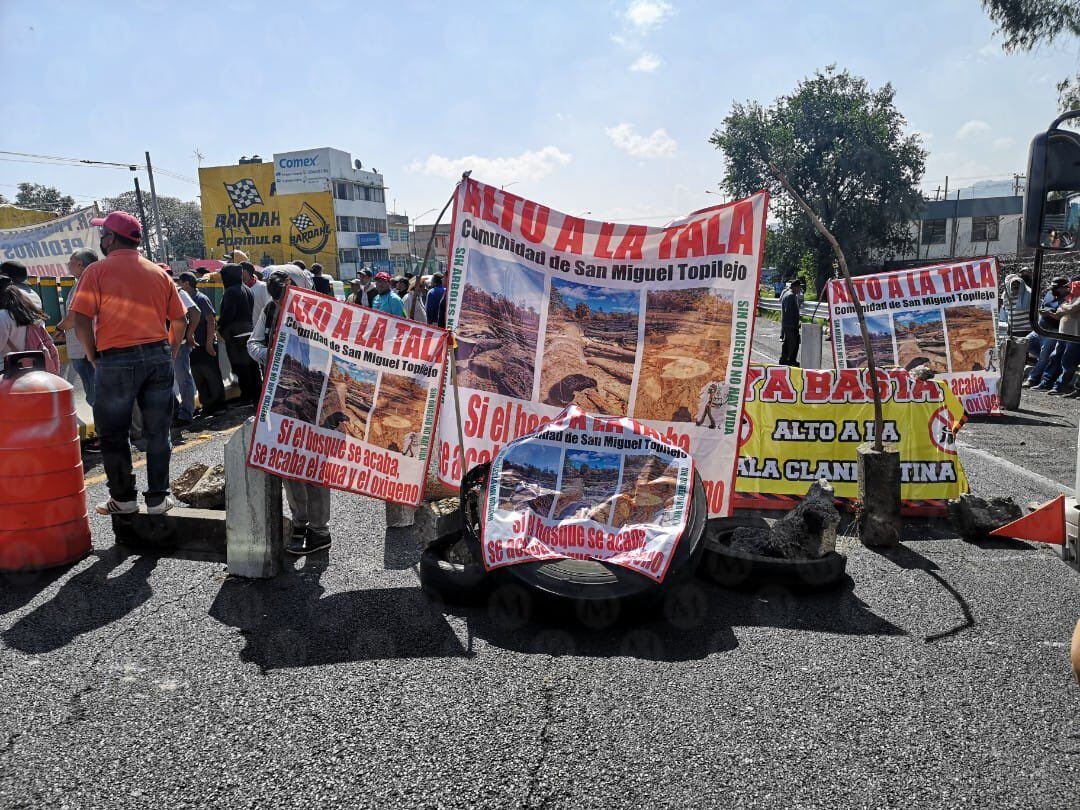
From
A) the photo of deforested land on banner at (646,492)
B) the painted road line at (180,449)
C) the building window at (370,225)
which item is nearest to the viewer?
the photo of deforested land on banner at (646,492)

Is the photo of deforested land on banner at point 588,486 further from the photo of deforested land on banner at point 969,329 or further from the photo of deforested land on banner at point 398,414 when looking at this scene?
the photo of deforested land on banner at point 969,329

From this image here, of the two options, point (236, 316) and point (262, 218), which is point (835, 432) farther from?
point (262, 218)

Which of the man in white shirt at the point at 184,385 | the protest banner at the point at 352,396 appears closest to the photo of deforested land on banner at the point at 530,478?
the protest banner at the point at 352,396

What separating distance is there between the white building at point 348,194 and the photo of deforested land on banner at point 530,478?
69442 mm

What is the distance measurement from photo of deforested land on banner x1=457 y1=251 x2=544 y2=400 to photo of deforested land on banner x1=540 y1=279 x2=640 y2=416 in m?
0.15

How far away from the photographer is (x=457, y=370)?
5406 millimetres

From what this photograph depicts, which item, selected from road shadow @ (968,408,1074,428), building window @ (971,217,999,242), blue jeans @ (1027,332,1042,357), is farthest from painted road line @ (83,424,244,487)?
building window @ (971,217,999,242)

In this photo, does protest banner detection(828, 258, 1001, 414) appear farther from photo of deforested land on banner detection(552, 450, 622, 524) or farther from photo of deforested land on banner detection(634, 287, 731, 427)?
photo of deforested land on banner detection(552, 450, 622, 524)

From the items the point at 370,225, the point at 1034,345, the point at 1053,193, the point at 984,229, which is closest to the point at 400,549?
the point at 1053,193

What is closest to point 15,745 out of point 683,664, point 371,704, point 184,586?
point 371,704

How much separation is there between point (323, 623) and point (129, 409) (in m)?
2.41

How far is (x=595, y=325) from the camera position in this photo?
5.38 metres

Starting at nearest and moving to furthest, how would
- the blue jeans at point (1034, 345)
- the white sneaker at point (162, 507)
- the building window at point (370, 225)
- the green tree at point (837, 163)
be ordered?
the white sneaker at point (162, 507) < the blue jeans at point (1034, 345) < the green tree at point (837, 163) < the building window at point (370, 225)

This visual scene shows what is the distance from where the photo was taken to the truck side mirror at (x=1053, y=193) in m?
2.74
